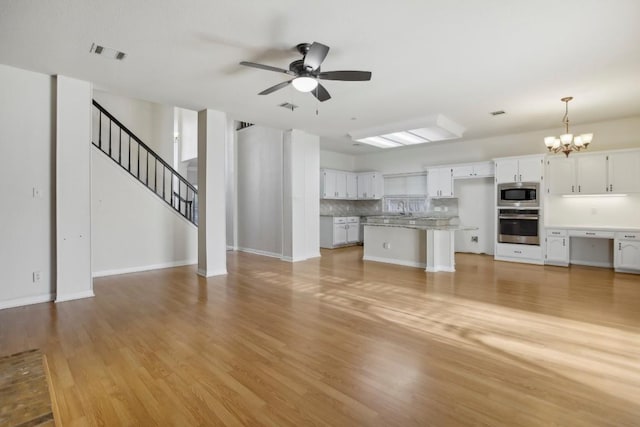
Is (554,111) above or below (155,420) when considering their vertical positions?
above

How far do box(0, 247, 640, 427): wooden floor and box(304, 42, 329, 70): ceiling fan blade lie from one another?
2.64 meters

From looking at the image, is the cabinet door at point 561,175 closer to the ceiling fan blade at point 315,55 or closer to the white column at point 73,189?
the ceiling fan blade at point 315,55

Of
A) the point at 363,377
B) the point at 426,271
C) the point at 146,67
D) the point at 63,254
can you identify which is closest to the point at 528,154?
the point at 426,271

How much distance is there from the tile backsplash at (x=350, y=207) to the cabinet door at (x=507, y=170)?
3.61 metres

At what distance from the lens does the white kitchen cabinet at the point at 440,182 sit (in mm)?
7902

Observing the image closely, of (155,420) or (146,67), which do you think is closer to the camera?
(155,420)

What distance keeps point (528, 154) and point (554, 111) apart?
5.52 feet

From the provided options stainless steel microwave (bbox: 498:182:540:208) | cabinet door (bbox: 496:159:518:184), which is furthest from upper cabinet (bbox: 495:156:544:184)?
stainless steel microwave (bbox: 498:182:540:208)

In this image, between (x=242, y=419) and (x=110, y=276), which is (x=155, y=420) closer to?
(x=242, y=419)

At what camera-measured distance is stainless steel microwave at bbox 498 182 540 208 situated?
6418mm

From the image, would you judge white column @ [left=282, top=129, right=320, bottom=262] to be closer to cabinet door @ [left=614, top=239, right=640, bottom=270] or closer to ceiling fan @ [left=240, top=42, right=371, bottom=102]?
ceiling fan @ [left=240, top=42, right=371, bottom=102]

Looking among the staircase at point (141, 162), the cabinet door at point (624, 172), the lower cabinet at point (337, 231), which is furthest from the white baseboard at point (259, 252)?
the cabinet door at point (624, 172)

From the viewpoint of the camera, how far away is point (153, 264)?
5996mm

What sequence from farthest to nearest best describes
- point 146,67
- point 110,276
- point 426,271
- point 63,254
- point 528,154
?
point 528,154 < point 426,271 < point 110,276 < point 63,254 < point 146,67
